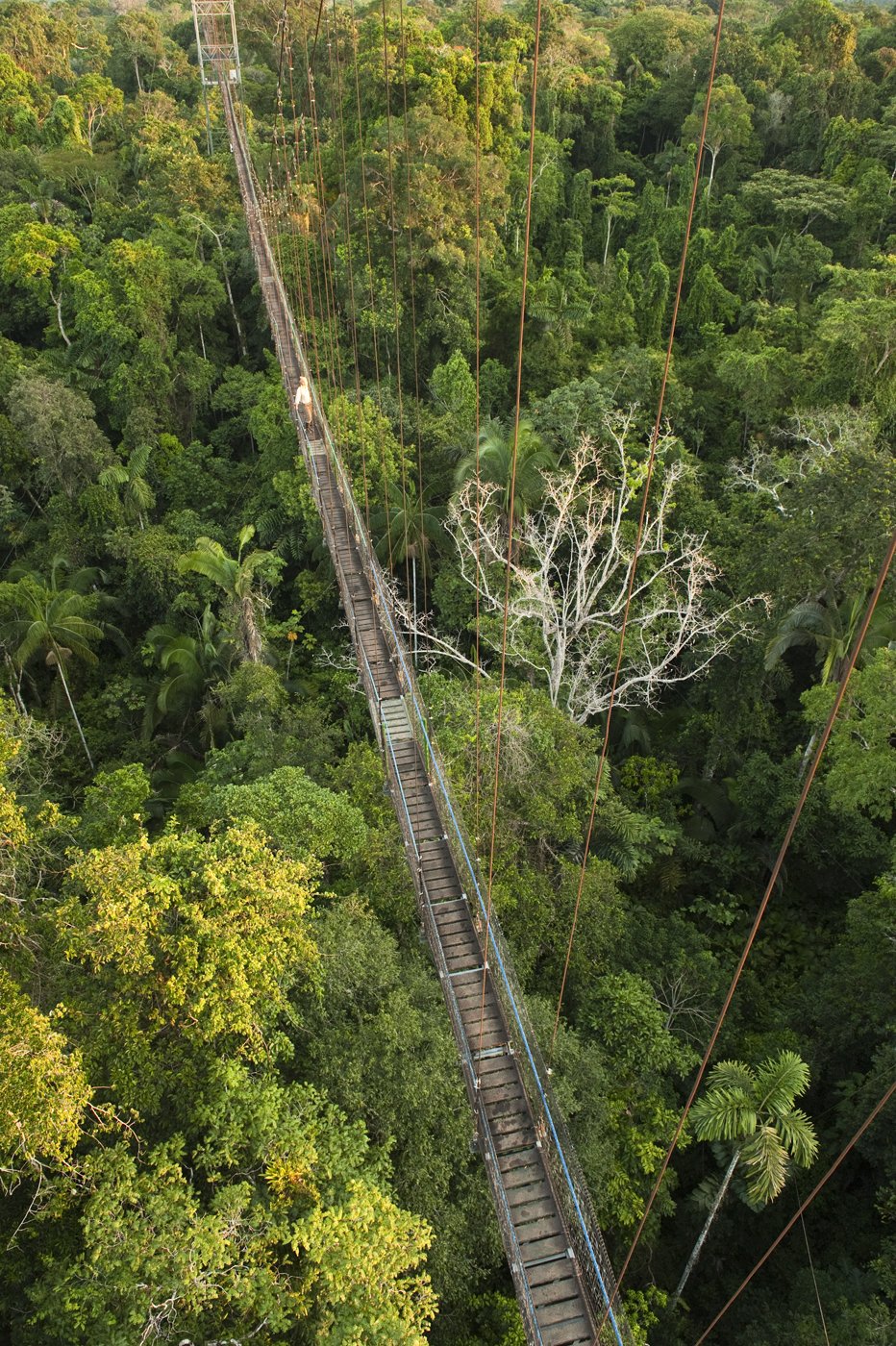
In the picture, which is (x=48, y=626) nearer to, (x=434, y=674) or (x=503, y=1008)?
(x=434, y=674)

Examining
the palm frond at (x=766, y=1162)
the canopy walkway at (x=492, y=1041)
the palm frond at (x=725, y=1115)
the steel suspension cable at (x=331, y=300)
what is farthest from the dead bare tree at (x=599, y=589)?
the steel suspension cable at (x=331, y=300)

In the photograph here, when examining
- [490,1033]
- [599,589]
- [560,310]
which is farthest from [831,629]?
[560,310]

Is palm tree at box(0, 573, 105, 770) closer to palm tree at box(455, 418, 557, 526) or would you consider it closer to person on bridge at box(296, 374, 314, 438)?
person on bridge at box(296, 374, 314, 438)

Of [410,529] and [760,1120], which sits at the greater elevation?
[410,529]

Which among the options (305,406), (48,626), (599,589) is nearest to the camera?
(599,589)

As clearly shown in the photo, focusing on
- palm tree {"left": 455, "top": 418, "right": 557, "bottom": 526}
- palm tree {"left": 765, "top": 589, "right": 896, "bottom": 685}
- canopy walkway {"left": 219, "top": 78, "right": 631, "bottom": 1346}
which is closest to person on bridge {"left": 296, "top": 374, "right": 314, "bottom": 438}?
palm tree {"left": 455, "top": 418, "right": 557, "bottom": 526}

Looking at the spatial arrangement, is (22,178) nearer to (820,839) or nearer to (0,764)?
(0,764)

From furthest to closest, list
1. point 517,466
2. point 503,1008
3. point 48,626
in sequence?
point 48,626
point 517,466
point 503,1008

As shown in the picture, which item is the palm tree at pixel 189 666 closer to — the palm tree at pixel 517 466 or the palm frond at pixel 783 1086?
the palm tree at pixel 517 466
